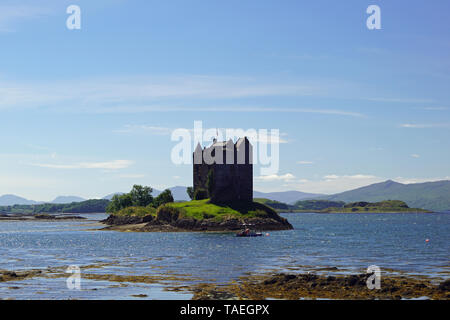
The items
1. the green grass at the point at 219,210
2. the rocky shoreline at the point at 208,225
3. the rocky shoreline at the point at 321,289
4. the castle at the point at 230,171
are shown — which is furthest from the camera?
the castle at the point at 230,171

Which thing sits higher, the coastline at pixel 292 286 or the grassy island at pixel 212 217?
the coastline at pixel 292 286

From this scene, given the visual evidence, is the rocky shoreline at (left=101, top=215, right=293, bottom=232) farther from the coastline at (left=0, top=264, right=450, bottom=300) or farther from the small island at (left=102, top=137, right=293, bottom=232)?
the coastline at (left=0, top=264, right=450, bottom=300)

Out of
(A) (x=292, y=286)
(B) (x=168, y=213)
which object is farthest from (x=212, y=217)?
(A) (x=292, y=286)

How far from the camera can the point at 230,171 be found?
19062cm

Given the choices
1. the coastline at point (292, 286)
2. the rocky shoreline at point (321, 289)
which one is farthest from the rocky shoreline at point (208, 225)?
the rocky shoreline at point (321, 289)

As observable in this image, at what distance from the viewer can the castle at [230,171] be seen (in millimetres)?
187250

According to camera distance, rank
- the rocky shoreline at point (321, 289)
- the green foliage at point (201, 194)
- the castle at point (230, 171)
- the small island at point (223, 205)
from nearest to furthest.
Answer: the rocky shoreline at point (321, 289), the small island at point (223, 205), the castle at point (230, 171), the green foliage at point (201, 194)

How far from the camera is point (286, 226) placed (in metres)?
186

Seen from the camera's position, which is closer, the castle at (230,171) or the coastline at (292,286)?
the coastline at (292,286)

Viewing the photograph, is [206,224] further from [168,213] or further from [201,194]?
[201,194]

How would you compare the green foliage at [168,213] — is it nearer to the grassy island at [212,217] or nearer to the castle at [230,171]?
the grassy island at [212,217]
